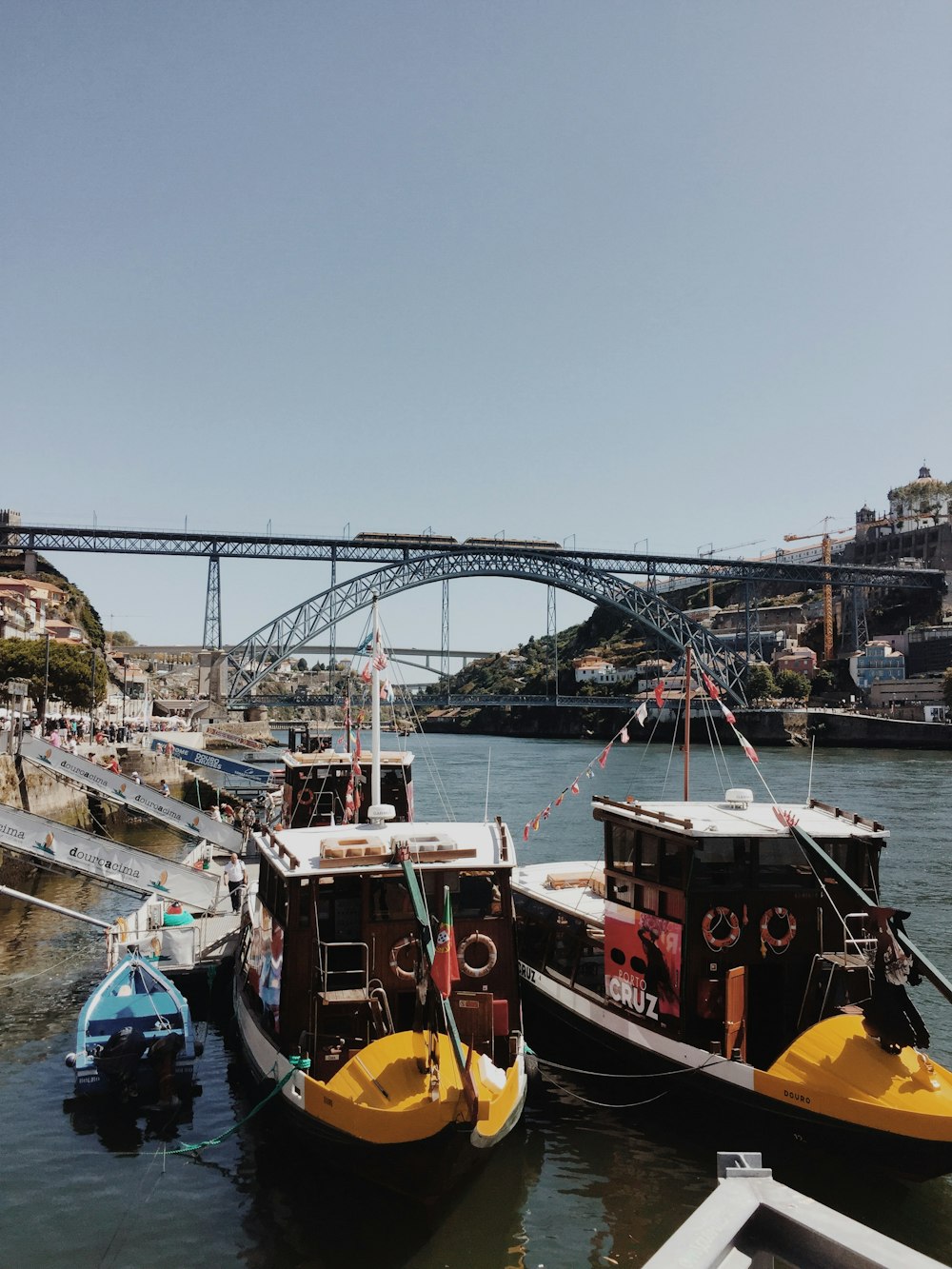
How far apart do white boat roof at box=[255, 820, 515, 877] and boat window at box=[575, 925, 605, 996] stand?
2.70 m

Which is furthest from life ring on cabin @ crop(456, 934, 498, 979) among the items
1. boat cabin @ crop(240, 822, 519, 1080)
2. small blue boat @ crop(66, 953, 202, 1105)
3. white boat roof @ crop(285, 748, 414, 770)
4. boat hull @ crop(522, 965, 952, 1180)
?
white boat roof @ crop(285, 748, 414, 770)

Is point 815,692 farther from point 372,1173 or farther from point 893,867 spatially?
Answer: point 372,1173

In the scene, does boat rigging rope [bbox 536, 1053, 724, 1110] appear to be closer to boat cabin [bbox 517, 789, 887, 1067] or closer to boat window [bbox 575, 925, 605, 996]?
boat cabin [bbox 517, 789, 887, 1067]

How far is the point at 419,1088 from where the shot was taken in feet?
22.7

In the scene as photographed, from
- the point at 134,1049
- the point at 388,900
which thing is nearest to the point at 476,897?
the point at 388,900

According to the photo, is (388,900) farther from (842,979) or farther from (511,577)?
(511,577)

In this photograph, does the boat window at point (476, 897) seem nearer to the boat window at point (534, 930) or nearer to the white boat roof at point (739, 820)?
the white boat roof at point (739, 820)

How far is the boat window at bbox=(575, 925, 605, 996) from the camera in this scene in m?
10.9

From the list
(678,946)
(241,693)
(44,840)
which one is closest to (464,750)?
(241,693)

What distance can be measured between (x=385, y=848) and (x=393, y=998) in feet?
3.94

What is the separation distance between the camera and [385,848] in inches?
328

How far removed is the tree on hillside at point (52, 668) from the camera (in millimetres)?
39031

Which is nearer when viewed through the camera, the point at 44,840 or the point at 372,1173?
the point at 372,1173

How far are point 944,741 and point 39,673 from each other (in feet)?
171
